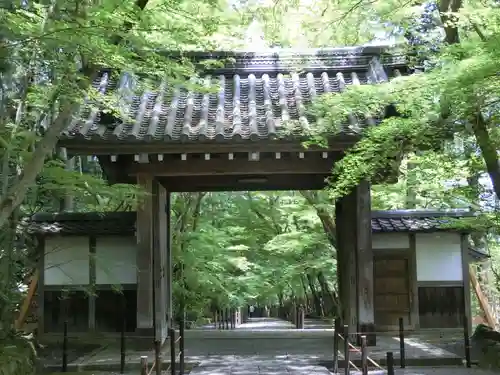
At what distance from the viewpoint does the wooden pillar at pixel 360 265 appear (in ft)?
33.2

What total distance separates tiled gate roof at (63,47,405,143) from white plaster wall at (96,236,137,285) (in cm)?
283

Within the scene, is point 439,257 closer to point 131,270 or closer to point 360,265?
point 360,265

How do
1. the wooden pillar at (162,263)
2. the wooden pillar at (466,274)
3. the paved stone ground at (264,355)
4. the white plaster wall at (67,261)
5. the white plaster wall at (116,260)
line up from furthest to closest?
1. the wooden pillar at (466,274)
2. the white plaster wall at (67,261)
3. the white plaster wall at (116,260)
4. the wooden pillar at (162,263)
5. the paved stone ground at (264,355)

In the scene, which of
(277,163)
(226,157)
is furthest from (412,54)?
(226,157)

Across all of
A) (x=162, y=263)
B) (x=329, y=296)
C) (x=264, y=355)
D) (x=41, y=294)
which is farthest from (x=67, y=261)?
(x=329, y=296)

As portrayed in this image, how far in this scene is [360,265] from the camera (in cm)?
1016

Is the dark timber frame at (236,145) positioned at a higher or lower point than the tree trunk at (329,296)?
higher

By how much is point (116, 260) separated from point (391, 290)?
622 centimetres

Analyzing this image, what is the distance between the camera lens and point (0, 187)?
7.34 m

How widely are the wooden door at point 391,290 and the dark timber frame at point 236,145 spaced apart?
1.19m

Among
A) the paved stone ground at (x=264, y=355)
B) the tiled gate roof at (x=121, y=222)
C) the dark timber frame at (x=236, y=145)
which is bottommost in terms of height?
the paved stone ground at (x=264, y=355)

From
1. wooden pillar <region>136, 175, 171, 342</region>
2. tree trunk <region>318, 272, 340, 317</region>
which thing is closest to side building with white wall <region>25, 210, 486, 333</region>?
wooden pillar <region>136, 175, 171, 342</region>

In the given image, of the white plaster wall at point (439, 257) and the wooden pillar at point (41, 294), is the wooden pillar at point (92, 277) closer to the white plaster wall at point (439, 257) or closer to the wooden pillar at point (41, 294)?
the wooden pillar at point (41, 294)

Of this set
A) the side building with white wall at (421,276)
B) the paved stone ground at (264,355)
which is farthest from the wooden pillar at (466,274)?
the paved stone ground at (264,355)
